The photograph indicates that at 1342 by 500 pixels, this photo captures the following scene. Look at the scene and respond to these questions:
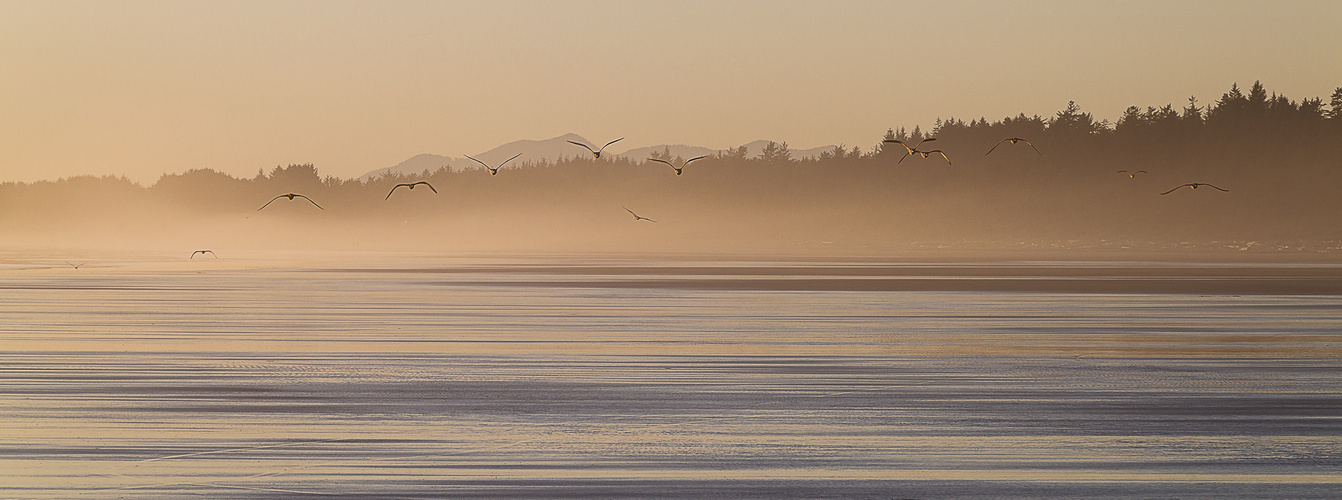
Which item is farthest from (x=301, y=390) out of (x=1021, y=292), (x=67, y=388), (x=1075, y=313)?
(x=1021, y=292)

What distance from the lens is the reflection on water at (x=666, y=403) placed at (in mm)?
10539

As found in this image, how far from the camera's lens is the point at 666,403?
14.3 m

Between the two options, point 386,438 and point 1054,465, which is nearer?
point 1054,465

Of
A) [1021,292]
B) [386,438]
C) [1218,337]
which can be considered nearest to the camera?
[386,438]

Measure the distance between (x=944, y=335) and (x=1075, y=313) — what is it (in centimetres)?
683

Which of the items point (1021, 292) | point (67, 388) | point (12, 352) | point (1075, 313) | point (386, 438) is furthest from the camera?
point (1021, 292)

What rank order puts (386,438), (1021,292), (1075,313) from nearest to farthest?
1. (386,438)
2. (1075,313)
3. (1021,292)

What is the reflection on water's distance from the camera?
34.6ft

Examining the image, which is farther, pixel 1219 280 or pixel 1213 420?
pixel 1219 280

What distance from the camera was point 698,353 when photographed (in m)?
19.4

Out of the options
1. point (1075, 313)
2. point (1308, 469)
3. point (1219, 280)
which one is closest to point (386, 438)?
point (1308, 469)

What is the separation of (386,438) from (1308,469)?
291 inches

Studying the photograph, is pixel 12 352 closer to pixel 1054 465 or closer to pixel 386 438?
pixel 386 438

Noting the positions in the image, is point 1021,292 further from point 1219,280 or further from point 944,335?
point 944,335
